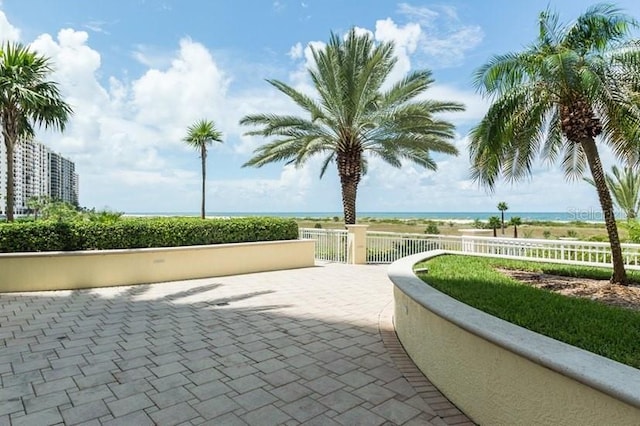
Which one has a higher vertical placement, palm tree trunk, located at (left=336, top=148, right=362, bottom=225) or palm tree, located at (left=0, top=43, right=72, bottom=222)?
palm tree, located at (left=0, top=43, right=72, bottom=222)

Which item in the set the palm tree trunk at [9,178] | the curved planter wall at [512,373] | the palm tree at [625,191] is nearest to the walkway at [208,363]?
the curved planter wall at [512,373]

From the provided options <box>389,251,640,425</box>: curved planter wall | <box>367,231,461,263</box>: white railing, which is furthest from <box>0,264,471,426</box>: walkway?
<box>367,231,461,263</box>: white railing

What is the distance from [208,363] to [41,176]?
6031cm

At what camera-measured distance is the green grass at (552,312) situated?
93.9 inches

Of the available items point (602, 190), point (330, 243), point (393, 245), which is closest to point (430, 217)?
point (393, 245)

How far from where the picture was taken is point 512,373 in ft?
6.94

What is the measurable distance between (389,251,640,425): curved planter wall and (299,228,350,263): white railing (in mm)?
7375

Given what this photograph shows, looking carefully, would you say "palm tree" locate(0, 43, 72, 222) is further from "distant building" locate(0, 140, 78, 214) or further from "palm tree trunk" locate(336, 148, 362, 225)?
"distant building" locate(0, 140, 78, 214)

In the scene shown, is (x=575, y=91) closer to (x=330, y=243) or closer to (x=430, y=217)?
(x=330, y=243)

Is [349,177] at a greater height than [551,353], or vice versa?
[349,177]

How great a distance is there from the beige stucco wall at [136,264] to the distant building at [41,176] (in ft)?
131

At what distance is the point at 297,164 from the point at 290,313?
26.8 feet

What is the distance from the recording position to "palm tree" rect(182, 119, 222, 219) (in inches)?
789

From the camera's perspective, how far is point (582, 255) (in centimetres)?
761
